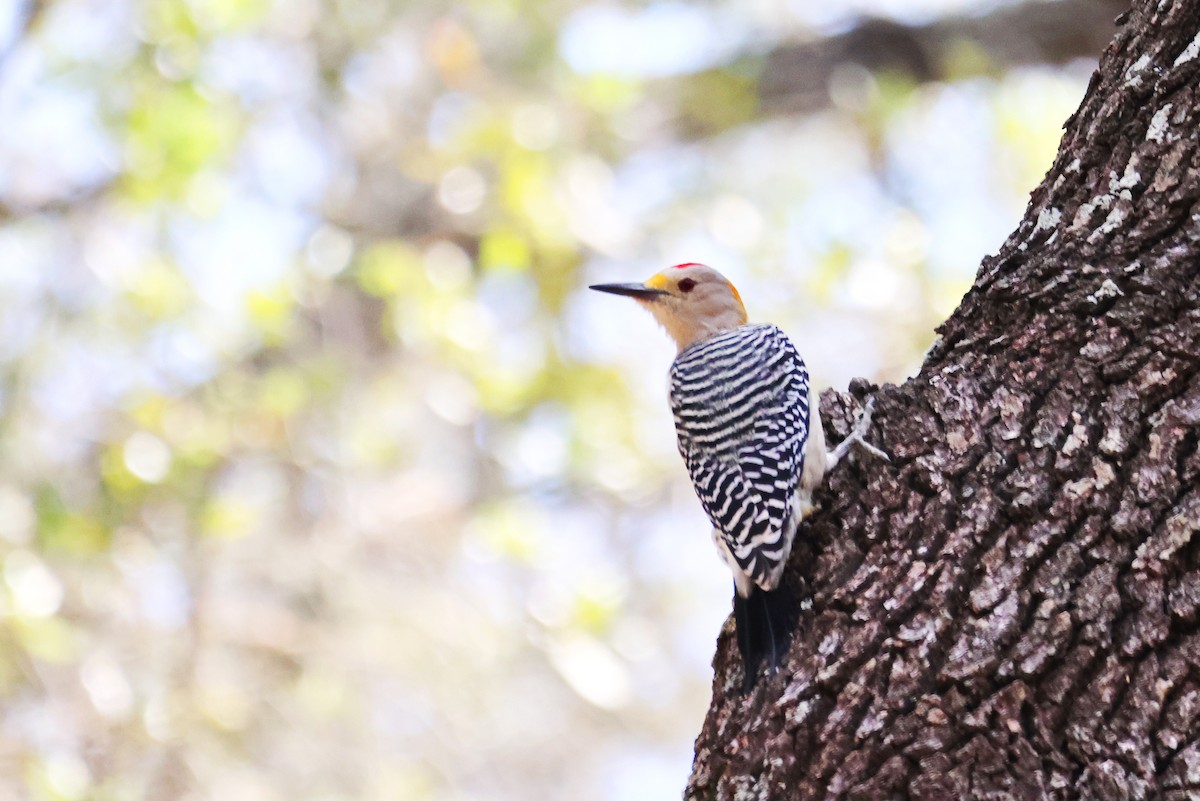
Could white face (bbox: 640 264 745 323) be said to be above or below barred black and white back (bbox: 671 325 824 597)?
above

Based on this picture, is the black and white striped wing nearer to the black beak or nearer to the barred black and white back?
the barred black and white back

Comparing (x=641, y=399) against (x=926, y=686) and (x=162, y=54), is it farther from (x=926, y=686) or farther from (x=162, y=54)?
(x=926, y=686)

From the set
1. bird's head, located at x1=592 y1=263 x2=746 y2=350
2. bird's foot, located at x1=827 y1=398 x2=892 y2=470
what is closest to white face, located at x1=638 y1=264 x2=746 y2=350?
bird's head, located at x1=592 y1=263 x2=746 y2=350

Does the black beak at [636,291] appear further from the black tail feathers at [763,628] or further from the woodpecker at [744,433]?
the black tail feathers at [763,628]

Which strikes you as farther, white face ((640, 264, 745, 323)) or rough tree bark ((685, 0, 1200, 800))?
white face ((640, 264, 745, 323))

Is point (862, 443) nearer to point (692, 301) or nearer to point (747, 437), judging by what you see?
point (747, 437)

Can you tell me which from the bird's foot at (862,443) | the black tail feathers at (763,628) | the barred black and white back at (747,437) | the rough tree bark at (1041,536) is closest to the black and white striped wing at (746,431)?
the barred black and white back at (747,437)

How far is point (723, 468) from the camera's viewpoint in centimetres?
341

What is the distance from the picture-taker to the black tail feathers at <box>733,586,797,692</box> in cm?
228

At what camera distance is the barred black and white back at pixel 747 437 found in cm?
278

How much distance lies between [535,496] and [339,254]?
186 cm

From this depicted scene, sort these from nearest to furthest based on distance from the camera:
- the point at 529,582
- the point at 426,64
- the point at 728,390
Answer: the point at 728,390
the point at 529,582
the point at 426,64

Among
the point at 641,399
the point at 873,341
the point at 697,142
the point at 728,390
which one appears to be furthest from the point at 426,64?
the point at 728,390

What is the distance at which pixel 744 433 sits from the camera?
3504 millimetres
